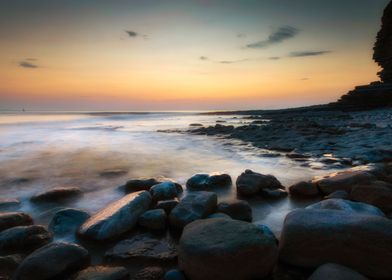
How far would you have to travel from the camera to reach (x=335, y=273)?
2387mm

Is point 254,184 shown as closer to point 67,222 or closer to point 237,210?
point 237,210

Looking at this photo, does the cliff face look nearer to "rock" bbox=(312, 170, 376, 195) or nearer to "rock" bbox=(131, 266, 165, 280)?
"rock" bbox=(312, 170, 376, 195)

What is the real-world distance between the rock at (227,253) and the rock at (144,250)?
0.45 meters

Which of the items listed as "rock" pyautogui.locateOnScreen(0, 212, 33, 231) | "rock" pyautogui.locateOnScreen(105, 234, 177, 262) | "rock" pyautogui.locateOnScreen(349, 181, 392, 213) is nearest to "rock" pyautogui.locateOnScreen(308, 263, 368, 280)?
"rock" pyautogui.locateOnScreen(105, 234, 177, 262)

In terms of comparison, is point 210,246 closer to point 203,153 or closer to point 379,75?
point 203,153

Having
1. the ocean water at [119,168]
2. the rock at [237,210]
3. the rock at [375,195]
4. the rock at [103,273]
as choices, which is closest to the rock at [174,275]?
the rock at [103,273]

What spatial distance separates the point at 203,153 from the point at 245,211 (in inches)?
239

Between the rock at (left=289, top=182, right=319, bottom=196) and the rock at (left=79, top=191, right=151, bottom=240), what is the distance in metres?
2.40

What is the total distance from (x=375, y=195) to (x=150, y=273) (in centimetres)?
295

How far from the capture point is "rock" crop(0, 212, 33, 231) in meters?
3.62

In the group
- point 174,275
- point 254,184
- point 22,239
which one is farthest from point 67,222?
point 254,184

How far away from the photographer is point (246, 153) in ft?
31.6

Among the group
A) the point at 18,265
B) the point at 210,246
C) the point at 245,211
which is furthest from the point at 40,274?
the point at 245,211

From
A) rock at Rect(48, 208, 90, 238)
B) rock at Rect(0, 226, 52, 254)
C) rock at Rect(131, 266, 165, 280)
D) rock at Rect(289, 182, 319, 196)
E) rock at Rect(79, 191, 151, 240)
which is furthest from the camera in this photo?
rock at Rect(289, 182, 319, 196)
